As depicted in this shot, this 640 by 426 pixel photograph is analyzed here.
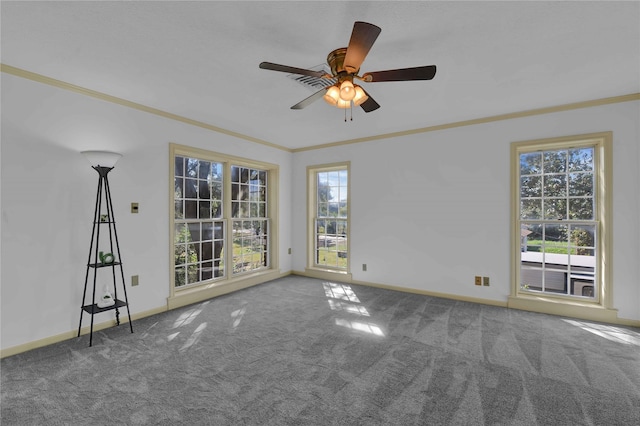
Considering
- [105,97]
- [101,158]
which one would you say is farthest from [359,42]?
[105,97]

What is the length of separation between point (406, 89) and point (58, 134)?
11.9 ft

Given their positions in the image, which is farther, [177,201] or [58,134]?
[177,201]

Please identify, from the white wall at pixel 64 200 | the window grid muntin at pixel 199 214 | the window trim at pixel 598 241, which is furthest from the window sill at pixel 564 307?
the white wall at pixel 64 200

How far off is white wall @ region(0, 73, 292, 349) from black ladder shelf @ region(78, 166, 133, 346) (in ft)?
0.26

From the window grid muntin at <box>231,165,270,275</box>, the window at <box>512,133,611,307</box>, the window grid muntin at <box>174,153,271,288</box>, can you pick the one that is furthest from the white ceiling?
the window grid muntin at <box>231,165,270,275</box>

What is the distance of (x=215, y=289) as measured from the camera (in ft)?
14.4

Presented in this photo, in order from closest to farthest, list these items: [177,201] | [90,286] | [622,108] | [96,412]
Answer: [96,412] → [90,286] → [622,108] → [177,201]

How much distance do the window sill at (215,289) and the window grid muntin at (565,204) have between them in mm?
4072

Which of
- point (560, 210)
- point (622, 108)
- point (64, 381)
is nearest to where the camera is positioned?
point (64, 381)

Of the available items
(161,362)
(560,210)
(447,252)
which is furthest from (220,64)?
(560,210)

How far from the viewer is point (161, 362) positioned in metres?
2.47

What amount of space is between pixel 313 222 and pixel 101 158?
3699 millimetres

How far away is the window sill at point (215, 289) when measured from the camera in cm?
390

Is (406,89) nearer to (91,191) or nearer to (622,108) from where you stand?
(622,108)
